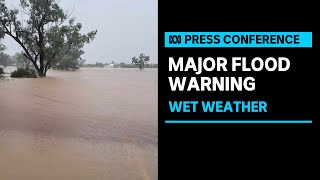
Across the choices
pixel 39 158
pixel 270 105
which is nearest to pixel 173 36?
pixel 270 105

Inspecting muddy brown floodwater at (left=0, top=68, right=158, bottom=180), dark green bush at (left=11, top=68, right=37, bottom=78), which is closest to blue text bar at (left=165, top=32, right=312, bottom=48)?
muddy brown floodwater at (left=0, top=68, right=158, bottom=180)

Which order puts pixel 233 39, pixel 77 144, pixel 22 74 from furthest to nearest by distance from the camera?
pixel 22 74 < pixel 77 144 < pixel 233 39

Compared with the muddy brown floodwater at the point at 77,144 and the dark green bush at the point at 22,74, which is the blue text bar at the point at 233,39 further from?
the dark green bush at the point at 22,74

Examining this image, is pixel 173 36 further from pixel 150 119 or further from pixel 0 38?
pixel 0 38

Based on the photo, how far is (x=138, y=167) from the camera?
537 centimetres

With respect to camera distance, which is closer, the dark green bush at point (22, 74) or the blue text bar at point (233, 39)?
the blue text bar at point (233, 39)

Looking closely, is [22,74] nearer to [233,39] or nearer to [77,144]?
[77,144]

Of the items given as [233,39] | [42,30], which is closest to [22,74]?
[42,30]

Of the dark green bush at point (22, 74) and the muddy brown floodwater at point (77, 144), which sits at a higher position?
the dark green bush at point (22, 74)

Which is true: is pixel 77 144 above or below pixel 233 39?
below

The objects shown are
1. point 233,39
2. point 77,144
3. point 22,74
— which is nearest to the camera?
point 233,39

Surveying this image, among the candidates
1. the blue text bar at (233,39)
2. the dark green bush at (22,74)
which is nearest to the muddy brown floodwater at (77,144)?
the blue text bar at (233,39)

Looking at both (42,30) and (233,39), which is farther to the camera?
(42,30)

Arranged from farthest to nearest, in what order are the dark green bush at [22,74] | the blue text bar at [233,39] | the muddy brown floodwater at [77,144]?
the dark green bush at [22,74] → the muddy brown floodwater at [77,144] → the blue text bar at [233,39]
